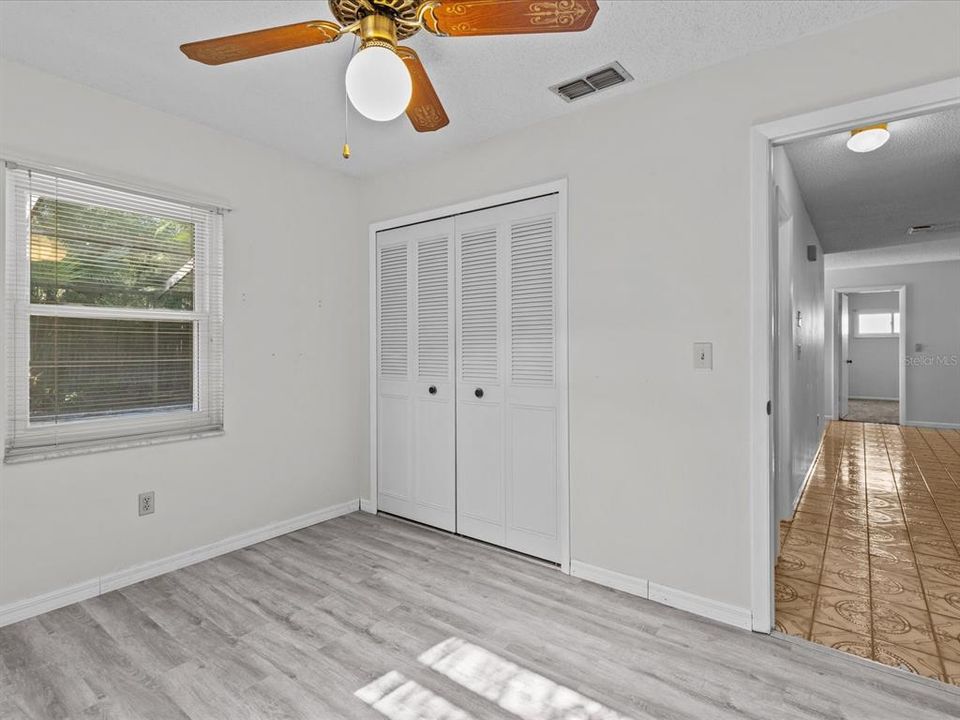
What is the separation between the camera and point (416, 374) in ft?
11.7

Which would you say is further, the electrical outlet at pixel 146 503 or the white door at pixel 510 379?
the white door at pixel 510 379

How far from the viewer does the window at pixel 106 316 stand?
7.71 feet

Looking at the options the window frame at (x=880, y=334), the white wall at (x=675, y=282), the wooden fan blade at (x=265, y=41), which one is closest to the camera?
the wooden fan blade at (x=265, y=41)

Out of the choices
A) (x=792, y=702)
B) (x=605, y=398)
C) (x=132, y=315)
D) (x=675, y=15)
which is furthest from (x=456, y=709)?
(x=675, y=15)

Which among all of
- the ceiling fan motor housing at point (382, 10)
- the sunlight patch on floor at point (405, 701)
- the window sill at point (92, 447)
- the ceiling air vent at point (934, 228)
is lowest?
the sunlight patch on floor at point (405, 701)

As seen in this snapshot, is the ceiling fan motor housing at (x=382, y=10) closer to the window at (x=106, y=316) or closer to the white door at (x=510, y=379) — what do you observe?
the white door at (x=510, y=379)

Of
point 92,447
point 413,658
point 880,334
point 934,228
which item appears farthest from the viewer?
point 880,334

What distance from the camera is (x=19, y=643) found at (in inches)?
83.8

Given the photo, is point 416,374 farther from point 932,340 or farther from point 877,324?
point 877,324

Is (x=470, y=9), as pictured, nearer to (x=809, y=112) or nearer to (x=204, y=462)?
(x=809, y=112)

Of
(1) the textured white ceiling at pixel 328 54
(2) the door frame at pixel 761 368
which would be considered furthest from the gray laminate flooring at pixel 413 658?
(1) the textured white ceiling at pixel 328 54

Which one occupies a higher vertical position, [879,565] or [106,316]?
[106,316]

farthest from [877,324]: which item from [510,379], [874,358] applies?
[510,379]

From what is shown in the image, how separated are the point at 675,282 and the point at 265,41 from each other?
6.29 feet
